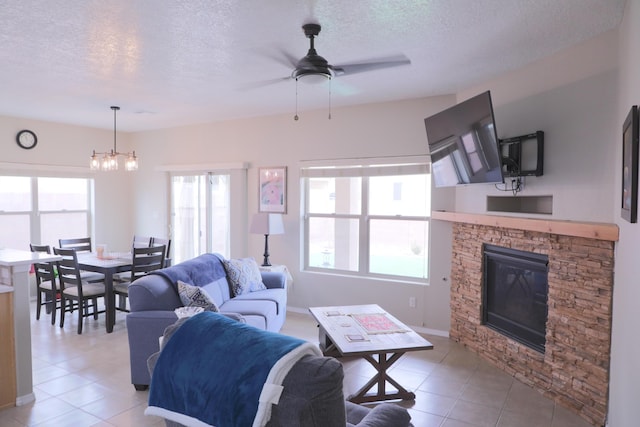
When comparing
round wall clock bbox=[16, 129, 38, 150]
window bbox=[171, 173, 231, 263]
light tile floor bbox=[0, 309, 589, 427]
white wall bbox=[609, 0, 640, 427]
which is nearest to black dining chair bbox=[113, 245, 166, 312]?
light tile floor bbox=[0, 309, 589, 427]

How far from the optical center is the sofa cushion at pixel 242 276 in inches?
170

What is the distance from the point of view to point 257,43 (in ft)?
9.64

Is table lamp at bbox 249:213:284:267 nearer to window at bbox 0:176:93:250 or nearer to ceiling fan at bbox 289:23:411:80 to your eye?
ceiling fan at bbox 289:23:411:80

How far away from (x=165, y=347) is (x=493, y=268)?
318cm

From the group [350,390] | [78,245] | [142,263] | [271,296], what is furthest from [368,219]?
[78,245]

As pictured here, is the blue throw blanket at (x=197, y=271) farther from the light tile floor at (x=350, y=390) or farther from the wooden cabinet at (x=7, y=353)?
the wooden cabinet at (x=7, y=353)

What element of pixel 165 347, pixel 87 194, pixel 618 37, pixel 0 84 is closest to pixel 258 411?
pixel 165 347

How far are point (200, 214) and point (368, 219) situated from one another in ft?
8.99

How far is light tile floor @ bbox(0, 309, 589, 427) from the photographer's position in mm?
2838

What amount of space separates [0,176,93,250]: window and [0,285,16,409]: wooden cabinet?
3440 millimetres

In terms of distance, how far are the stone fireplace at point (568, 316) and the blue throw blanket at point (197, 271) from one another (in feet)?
8.21

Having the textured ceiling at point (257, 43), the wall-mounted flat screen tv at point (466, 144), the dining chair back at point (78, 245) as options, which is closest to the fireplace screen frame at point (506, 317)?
the wall-mounted flat screen tv at point (466, 144)

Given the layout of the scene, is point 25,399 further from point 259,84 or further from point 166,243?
point 259,84

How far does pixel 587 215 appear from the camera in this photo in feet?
9.68
